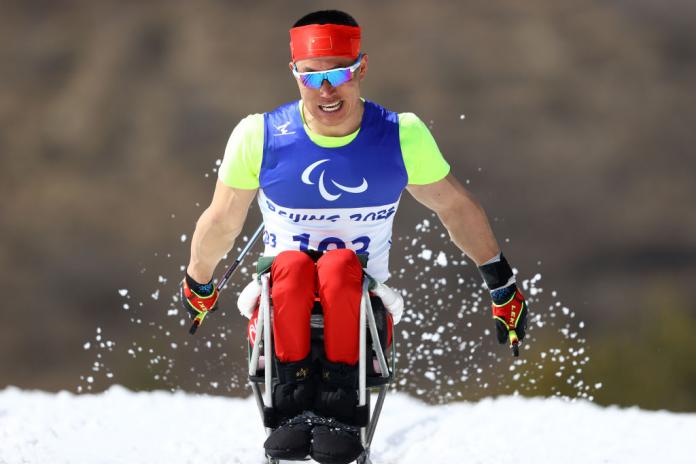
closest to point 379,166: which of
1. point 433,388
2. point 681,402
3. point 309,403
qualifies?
point 309,403

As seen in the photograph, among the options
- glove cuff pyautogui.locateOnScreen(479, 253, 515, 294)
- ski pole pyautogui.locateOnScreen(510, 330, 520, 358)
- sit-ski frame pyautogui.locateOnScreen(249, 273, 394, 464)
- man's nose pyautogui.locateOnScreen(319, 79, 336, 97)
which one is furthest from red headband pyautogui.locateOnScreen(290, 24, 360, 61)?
ski pole pyautogui.locateOnScreen(510, 330, 520, 358)

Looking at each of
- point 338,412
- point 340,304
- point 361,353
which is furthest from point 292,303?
point 338,412

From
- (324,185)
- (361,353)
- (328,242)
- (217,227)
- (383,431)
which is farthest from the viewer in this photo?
(383,431)

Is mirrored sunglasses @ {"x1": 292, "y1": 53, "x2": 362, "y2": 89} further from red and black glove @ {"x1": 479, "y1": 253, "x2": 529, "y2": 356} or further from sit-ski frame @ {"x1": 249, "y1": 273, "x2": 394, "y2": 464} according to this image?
red and black glove @ {"x1": 479, "y1": 253, "x2": 529, "y2": 356}

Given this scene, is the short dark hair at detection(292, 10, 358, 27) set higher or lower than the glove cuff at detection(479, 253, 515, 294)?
higher

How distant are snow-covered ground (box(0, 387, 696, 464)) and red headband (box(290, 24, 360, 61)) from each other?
7.87 ft

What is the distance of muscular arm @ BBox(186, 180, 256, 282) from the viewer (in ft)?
15.4

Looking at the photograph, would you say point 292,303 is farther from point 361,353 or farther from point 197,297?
point 197,297

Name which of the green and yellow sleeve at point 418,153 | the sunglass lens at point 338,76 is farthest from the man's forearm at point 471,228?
the sunglass lens at point 338,76

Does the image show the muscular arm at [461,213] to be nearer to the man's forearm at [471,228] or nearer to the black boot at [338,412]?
the man's forearm at [471,228]

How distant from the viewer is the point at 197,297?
4996 mm

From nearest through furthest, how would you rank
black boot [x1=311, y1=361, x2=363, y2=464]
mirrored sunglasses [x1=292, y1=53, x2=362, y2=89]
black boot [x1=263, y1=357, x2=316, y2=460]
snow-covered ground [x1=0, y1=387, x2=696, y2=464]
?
black boot [x1=311, y1=361, x2=363, y2=464]
black boot [x1=263, y1=357, x2=316, y2=460]
mirrored sunglasses [x1=292, y1=53, x2=362, y2=89]
snow-covered ground [x1=0, y1=387, x2=696, y2=464]

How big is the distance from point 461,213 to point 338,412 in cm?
106

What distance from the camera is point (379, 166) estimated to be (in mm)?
4555
